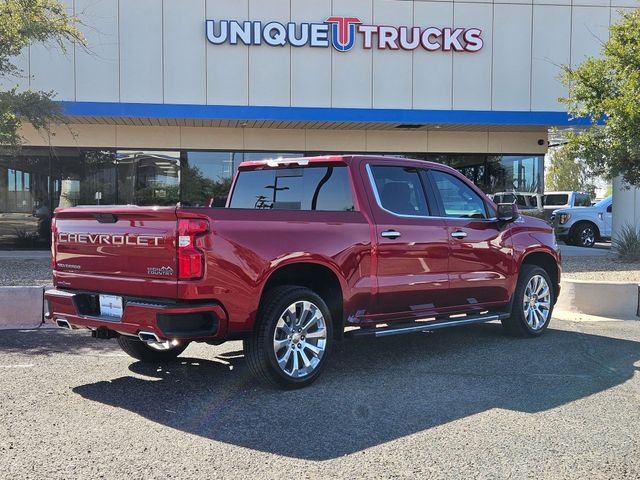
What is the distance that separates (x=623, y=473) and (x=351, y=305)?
2.65 m

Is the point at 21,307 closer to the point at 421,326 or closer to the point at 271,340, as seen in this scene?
the point at 271,340

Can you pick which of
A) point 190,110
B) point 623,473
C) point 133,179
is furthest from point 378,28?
point 623,473

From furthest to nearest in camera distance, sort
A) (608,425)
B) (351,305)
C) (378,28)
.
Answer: (378,28), (351,305), (608,425)

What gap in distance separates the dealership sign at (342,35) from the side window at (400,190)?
10.8 meters

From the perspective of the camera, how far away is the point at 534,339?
7625mm

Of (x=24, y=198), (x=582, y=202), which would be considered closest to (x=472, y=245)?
(x=24, y=198)

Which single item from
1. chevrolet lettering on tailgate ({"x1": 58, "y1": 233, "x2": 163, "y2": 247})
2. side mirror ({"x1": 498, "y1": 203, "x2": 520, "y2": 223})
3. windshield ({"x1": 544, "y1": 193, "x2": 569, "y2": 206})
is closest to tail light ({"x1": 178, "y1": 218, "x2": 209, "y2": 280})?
chevrolet lettering on tailgate ({"x1": 58, "y1": 233, "x2": 163, "y2": 247})

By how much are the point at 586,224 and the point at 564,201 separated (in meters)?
2.03

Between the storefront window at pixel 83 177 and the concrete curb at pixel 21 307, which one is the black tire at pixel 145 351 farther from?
the storefront window at pixel 83 177

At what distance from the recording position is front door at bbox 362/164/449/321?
6.07 meters

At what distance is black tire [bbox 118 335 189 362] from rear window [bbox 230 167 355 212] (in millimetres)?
1692

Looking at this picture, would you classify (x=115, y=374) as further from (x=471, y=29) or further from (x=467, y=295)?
(x=471, y=29)

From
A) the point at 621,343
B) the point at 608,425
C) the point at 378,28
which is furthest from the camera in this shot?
the point at 378,28

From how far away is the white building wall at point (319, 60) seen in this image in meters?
15.9
